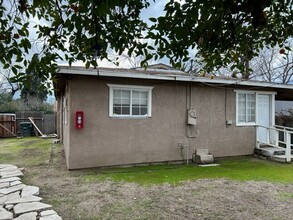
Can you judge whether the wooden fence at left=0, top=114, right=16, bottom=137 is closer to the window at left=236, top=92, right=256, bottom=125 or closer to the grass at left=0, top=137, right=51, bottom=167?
the grass at left=0, top=137, right=51, bottom=167

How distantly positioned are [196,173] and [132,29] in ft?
18.4

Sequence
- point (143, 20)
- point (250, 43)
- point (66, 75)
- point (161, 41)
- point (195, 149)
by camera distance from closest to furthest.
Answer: point (161, 41), point (143, 20), point (250, 43), point (66, 75), point (195, 149)

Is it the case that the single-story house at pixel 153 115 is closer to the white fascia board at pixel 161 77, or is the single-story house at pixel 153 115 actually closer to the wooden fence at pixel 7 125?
the white fascia board at pixel 161 77

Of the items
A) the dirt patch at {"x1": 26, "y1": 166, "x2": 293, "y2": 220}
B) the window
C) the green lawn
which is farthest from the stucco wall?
the dirt patch at {"x1": 26, "y1": 166, "x2": 293, "y2": 220}

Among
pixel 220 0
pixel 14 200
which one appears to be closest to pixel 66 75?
pixel 14 200

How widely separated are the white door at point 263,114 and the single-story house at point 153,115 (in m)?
0.08

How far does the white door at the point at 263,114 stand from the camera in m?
11.2

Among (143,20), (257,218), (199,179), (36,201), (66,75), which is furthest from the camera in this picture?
(66,75)

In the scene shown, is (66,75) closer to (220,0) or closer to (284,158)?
(220,0)

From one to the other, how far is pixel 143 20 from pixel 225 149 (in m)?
7.96

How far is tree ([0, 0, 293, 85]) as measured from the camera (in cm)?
271

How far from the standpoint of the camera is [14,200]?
525 centimetres

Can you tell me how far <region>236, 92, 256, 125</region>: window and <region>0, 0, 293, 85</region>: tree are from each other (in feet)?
23.5

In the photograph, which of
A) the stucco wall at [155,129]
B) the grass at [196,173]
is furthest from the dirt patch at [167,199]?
the stucco wall at [155,129]
